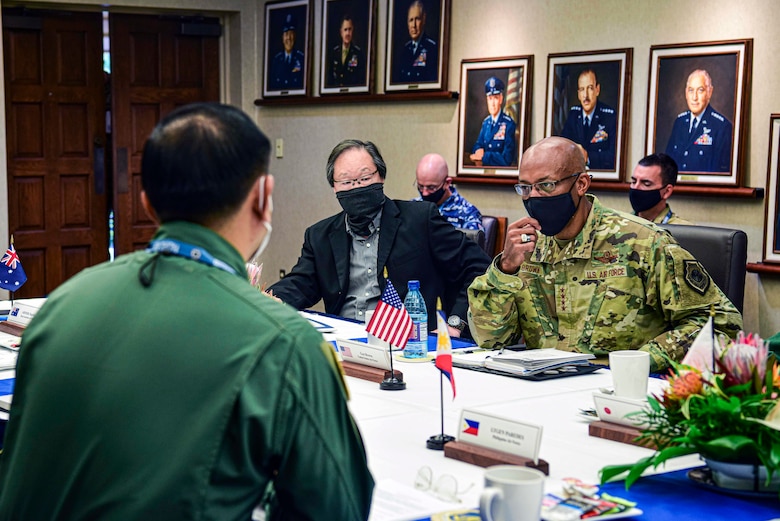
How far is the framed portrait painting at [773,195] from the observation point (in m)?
4.91

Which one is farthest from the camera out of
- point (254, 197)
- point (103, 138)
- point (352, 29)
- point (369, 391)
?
point (103, 138)

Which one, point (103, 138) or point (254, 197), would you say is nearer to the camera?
point (254, 197)

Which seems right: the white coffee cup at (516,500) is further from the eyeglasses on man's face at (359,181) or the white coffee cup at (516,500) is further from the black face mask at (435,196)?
the black face mask at (435,196)

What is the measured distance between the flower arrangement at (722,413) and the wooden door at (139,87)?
→ 645 cm

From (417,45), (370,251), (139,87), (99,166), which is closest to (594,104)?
(417,45)

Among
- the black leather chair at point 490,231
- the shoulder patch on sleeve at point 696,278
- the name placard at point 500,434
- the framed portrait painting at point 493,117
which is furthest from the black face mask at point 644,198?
the name placard at point 500,434

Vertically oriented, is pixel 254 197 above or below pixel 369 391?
above

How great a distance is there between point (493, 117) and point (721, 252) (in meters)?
2.87

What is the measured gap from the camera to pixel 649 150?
5465mm

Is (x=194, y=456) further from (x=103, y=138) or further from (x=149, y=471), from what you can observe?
(x=103, y=138)

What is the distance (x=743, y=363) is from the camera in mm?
1785

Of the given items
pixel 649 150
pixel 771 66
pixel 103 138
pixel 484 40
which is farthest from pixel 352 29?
pixel 771 66

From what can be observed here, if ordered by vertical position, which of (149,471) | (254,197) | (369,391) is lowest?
(369,391)

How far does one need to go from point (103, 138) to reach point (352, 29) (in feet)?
6.74
